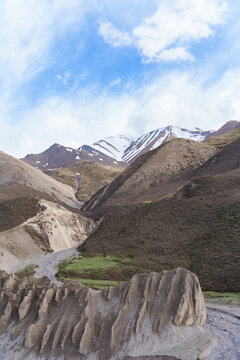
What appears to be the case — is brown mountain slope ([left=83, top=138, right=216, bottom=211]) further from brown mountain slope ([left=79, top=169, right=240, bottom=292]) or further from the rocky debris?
brown mountain slope ([left=79, top=169, right=240, bottom=292])

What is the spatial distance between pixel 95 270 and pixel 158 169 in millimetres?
92616

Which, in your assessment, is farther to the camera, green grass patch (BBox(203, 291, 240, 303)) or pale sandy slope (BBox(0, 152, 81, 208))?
pale sandy slope (BBox(0, 152, 81, 208))

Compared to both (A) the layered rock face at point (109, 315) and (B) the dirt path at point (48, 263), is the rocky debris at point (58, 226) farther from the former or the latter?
(A) the layered rock face at point (109, 315)

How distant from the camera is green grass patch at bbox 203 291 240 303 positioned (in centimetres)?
3401

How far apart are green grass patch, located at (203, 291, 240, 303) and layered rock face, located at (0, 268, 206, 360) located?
11408 mm

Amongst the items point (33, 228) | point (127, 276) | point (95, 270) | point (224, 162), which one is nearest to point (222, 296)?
point (127, 276)

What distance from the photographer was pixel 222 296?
36031 millimetres

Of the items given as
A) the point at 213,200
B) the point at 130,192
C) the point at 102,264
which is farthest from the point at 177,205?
the point at 130,192

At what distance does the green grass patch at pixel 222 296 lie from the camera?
1339 inches

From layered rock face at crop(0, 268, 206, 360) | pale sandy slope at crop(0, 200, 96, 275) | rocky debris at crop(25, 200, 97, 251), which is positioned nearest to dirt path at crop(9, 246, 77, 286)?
pale sandy slope at crop(0, 200, 96, 275)

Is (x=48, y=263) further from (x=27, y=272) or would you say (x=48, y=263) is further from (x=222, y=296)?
(x=222, y=296)

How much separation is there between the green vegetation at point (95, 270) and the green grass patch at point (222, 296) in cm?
1234

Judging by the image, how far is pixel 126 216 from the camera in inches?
3036

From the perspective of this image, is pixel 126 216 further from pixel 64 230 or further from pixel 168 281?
pixel 168 281
